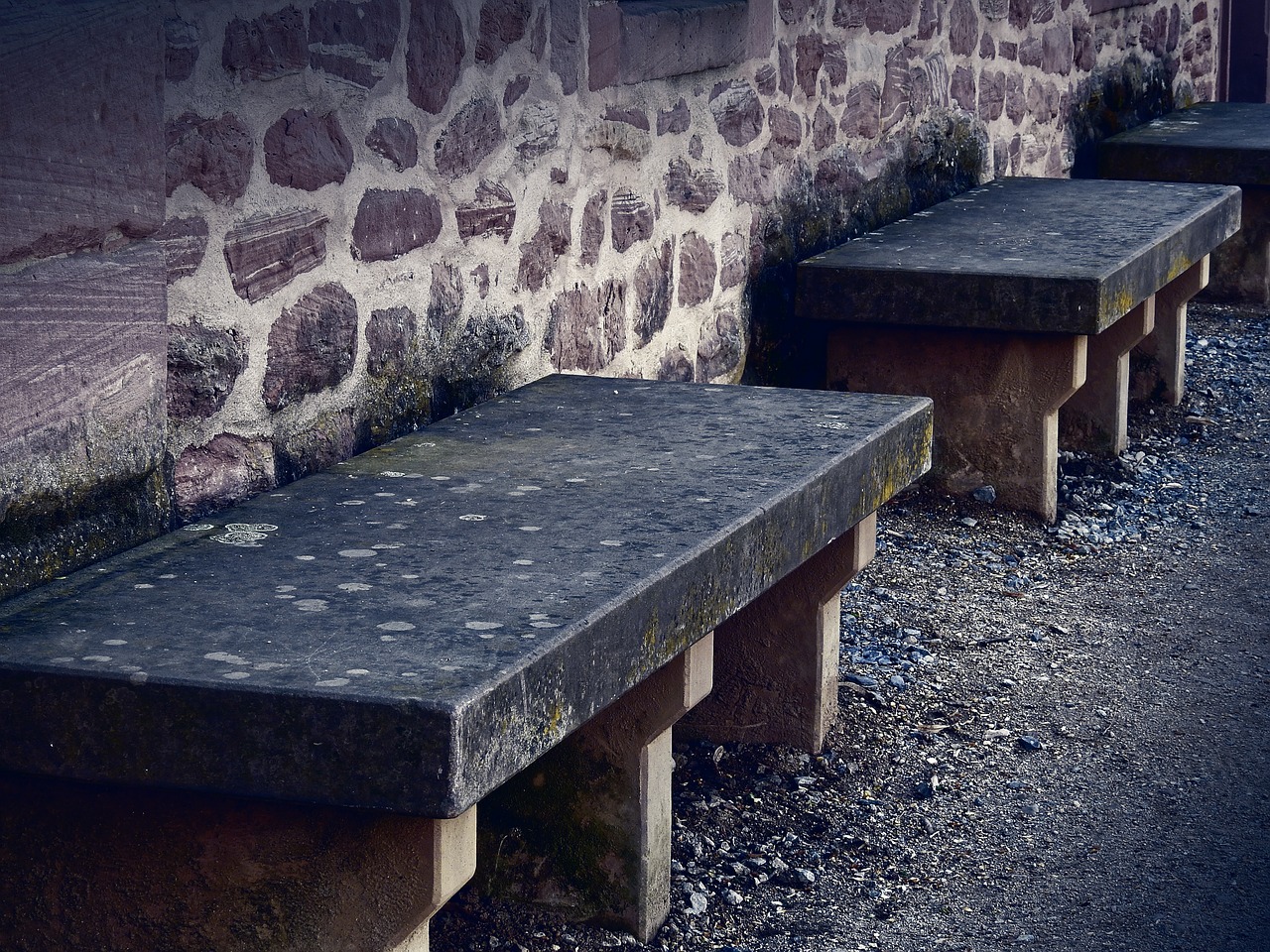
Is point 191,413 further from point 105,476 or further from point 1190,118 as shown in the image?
point 1190,118

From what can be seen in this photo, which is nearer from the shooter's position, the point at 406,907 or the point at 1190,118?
the point at 406,907

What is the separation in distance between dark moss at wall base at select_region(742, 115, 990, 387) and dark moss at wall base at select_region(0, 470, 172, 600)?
2.25m

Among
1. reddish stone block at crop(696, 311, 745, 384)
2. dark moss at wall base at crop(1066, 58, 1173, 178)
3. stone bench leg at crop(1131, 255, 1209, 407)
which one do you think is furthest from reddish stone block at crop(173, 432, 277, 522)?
dark moss at wall base at crop(1066, 58, 1173, 178)

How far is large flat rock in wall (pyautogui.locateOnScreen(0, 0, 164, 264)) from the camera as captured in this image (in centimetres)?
205

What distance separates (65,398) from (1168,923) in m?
1.81

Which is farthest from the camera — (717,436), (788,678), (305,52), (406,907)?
(788,678)

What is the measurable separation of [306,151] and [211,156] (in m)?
0.24

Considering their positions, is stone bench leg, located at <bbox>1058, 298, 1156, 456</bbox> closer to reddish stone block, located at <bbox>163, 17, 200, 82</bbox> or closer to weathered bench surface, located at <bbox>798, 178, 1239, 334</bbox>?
weathered bench surface, located at <bbox>798, 178, 1239, 334</bbox>

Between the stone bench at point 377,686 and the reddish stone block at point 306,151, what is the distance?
441 mm

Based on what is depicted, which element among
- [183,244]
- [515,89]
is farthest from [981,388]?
[183,244]

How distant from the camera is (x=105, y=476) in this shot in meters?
2.26

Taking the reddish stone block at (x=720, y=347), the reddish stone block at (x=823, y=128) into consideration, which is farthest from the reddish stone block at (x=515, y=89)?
the reddish stone block at (x=823, y=128)

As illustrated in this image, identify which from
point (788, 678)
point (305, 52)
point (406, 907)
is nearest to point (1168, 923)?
point (788, 678)

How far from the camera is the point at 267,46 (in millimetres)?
2555
